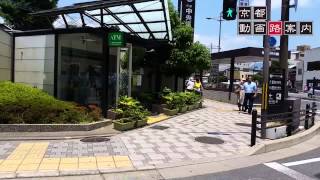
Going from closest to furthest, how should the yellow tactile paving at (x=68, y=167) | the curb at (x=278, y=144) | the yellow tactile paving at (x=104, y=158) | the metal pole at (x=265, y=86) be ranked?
1. the yellow tactile paving at (x=68, y=167)
2. the yellow tactile paving at (x=104, y=158)
3. the curb at (x=278, y=144)
4. the metal pole at (x=265, y=86)

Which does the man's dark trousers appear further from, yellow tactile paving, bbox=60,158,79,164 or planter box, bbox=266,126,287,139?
yellow tactile paving, bbox=60,158,79,164

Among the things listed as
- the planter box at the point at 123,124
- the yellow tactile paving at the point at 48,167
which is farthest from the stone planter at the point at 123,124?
the yellow tactile paving at the point at 48,167

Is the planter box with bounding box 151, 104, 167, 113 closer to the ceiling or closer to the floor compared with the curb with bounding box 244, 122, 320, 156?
closer to the ceiling

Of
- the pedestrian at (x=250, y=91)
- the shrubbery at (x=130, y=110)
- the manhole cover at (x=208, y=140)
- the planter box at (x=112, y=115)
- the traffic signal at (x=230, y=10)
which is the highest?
the traffic signal at (x=230, y=10)

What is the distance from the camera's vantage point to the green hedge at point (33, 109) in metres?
13.1

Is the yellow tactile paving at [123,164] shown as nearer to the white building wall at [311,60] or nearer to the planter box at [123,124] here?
the planter box at [123,124]

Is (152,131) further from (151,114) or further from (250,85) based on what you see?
(250,85)

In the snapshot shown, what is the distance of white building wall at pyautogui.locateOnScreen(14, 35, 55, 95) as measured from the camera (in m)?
17.6

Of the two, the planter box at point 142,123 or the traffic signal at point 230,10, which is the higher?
the traffic signal at point 230,10

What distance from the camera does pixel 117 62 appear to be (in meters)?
17.4

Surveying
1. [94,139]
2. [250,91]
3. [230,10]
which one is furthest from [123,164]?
[250,91]

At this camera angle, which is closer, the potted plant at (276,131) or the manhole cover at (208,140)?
the manhole cover at (208,140)

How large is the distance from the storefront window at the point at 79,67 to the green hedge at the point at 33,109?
3056 millimetres

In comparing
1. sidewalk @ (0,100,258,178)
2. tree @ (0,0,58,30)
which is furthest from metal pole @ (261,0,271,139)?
tree @ (0,0,58,30)
